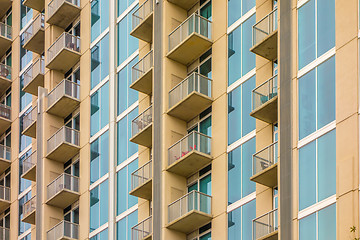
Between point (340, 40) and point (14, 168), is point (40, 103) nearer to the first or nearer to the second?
point (14, 168)

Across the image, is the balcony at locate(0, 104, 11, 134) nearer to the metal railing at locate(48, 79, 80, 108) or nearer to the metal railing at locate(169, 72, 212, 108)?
the metal railing at locate(48, 79, 80, 108)

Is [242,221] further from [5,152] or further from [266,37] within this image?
[5,152]

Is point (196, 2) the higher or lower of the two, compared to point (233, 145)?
higher

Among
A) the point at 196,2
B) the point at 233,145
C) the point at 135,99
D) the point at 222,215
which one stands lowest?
the point at 222,215

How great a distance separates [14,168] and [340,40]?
104ft

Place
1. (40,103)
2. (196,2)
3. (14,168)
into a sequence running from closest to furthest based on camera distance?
(196,2) < (40,103) < (14,168)

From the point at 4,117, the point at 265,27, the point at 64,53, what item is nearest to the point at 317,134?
the point at 265,27

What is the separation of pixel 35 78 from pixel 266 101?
22.7 m

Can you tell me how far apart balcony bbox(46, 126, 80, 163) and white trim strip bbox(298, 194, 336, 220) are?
2082cm

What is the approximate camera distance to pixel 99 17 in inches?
2195

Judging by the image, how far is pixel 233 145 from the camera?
43.5 m

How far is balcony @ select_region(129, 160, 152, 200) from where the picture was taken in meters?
47.5

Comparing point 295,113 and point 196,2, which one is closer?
point 295,113

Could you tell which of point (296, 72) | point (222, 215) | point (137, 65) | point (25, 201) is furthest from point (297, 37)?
point (25, 201)
